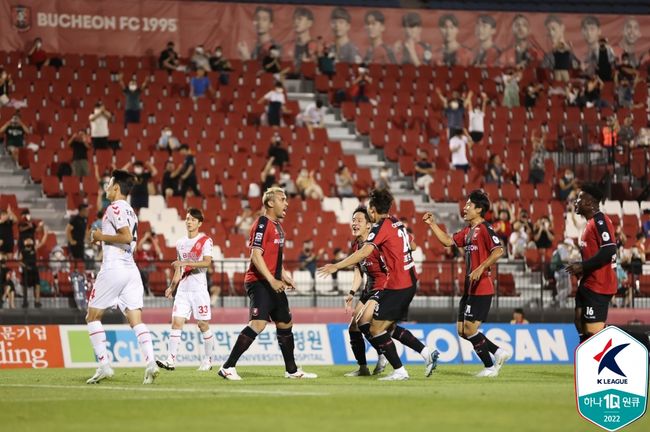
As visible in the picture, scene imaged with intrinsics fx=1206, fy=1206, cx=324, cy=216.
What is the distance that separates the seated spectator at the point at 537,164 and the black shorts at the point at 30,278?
1433 centimetres

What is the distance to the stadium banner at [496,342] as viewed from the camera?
70.2ft

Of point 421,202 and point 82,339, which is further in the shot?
point 421,202

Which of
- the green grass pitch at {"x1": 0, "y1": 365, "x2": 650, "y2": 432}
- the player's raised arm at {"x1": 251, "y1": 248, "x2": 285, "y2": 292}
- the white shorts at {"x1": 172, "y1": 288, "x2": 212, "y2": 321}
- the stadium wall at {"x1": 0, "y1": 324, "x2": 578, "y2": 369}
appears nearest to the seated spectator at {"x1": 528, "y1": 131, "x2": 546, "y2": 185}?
the stadium wall at {"x1": 0, "y1": 324, "x2": 578, "y2": 369}

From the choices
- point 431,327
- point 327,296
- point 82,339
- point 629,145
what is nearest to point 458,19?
point 629,145

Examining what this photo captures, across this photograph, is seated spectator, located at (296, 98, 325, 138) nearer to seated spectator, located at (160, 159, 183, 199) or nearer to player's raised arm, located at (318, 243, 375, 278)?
seated spectator, located at (160, 159, 183, 199)

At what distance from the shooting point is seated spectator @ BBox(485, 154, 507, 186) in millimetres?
31953

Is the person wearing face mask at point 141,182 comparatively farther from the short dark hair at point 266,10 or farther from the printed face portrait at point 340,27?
the printed face portrait at point 340,27

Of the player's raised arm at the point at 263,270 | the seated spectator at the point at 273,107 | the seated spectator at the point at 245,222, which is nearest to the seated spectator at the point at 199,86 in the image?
the seated spectator at the point at 273,107

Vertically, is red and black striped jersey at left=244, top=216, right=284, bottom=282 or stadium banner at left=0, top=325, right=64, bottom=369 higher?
red and black striped jersey at left=244, top=216, right=284, bottom=282

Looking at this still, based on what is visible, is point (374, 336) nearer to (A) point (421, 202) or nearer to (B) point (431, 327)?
(B) point (431, 327)

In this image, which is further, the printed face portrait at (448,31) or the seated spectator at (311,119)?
the printed face portrait at (448,31)

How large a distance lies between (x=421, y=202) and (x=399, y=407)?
2051cm

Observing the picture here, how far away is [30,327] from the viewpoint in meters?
20.4

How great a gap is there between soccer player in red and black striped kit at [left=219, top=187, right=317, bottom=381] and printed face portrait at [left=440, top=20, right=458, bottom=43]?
25.2 m
